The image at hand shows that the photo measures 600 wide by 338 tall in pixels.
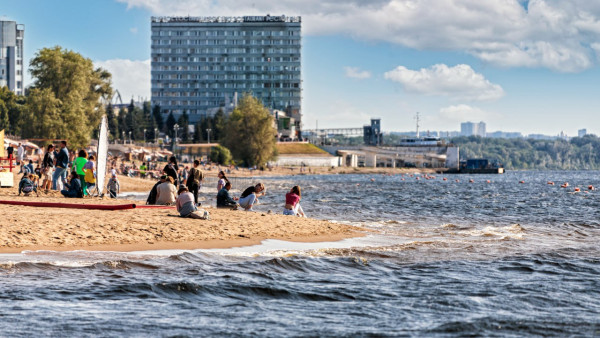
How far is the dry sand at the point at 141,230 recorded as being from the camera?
1762 cm

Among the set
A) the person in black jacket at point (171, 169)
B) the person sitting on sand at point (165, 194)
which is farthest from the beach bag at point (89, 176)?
the person sitting on sand at point (165, 194)

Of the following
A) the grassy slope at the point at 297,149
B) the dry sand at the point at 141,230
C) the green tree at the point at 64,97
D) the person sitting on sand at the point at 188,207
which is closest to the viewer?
the dry sand at the point at 141,230

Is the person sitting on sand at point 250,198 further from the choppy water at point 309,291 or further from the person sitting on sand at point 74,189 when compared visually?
the person sitting on sand at point 74,189

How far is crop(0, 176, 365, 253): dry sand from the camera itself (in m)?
17.6

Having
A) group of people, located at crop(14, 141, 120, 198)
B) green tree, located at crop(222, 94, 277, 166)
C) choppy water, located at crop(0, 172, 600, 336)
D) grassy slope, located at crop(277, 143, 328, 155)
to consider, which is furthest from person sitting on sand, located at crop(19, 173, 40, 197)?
grassy slope, located at crop(277, 143, 328, 155)

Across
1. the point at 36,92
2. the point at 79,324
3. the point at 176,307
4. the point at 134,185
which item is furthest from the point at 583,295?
the point at 36,92

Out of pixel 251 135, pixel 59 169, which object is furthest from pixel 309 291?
pixel 251 135

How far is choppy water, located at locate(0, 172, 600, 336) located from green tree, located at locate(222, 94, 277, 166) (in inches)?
4494

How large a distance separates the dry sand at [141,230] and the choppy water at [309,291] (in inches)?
39.3

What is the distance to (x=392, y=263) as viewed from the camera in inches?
709

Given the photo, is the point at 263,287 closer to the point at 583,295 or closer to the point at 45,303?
the point at 45,303

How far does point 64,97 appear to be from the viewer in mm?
87375

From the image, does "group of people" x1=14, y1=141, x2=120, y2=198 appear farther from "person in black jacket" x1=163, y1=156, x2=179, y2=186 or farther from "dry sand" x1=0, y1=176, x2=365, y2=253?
"dry sand" x1=0, y1=176, x2=365, y2=253

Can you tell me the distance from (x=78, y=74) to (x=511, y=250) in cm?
7705
